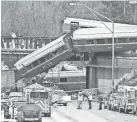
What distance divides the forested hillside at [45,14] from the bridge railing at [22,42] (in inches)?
Answer: 915

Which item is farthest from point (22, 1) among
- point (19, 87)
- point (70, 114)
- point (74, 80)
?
point (70, 114)

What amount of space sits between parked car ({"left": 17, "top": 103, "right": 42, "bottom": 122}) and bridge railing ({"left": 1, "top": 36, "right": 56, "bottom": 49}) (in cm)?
4029

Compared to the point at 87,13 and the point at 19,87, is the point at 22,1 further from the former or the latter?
the point at 19,87

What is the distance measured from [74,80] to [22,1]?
1100 inches

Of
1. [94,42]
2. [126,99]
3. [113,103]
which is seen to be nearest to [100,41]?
[94,42]

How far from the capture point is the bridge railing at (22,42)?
78.2 metres

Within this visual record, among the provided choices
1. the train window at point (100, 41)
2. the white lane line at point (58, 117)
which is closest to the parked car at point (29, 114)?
the white lane line at point (58, 117)

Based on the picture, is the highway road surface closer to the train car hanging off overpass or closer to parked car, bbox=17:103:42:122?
parked car, bbox=17:103:42:122

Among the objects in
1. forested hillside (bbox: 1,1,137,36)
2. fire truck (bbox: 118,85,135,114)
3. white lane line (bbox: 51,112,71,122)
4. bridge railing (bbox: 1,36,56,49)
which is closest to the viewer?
white lane line (bbox: 51,112,71,122)

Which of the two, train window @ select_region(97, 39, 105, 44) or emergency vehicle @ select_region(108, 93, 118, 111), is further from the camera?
train window @ select_region(97, 39, 105, 44)

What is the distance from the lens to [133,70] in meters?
68.7

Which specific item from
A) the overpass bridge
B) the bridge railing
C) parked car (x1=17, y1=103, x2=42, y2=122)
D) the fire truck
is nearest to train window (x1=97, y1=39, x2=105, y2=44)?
the overpass bridge

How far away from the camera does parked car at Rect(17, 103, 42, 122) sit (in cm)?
3706

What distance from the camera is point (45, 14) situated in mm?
108562
